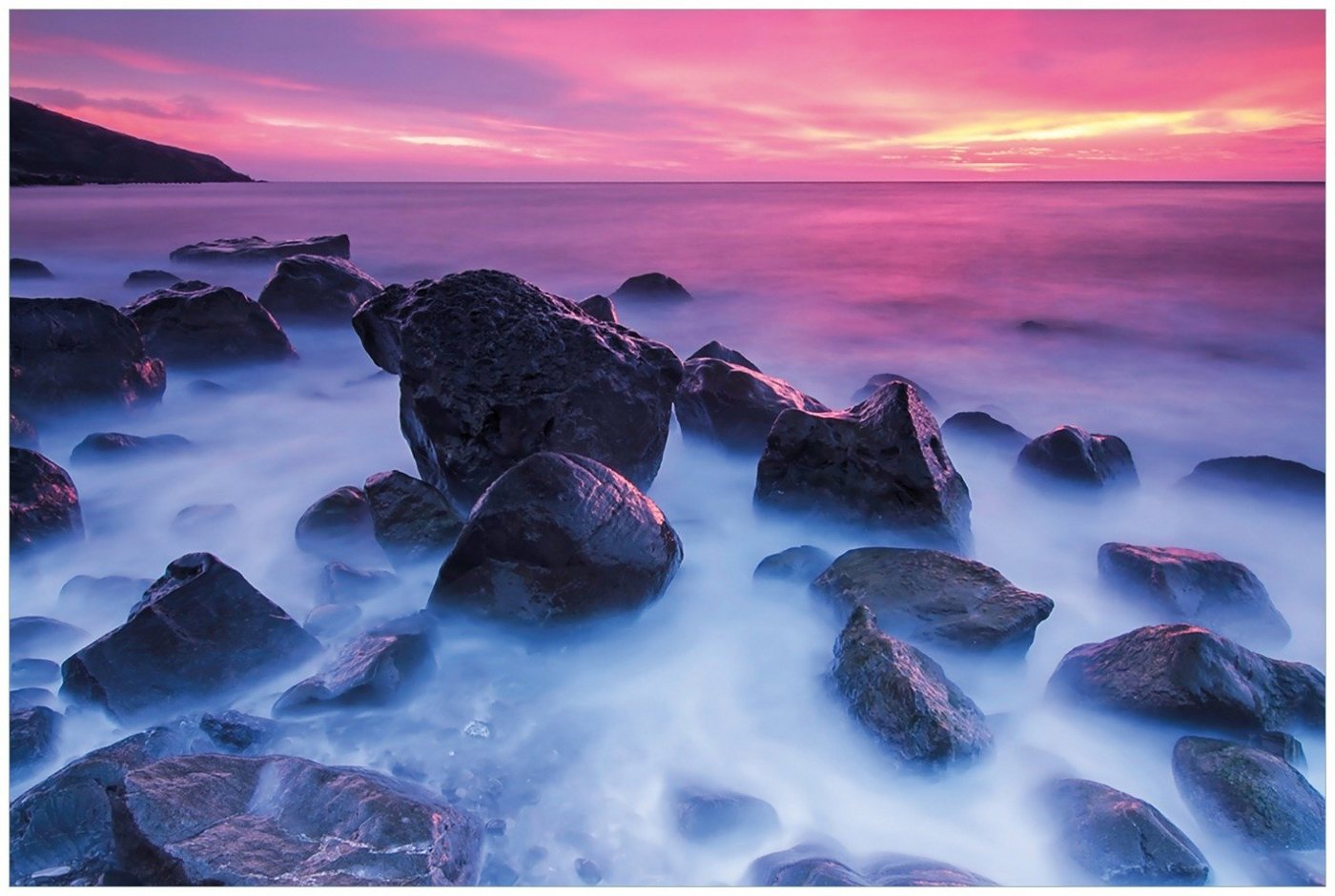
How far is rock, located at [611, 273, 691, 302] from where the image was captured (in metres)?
8.89

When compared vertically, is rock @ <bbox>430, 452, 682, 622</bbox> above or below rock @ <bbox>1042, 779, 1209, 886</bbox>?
above

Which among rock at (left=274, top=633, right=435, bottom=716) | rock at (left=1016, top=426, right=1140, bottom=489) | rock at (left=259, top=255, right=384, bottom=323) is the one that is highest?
rock at (left=259, top=255, right=384, bottom=323)

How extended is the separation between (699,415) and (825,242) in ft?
33.9

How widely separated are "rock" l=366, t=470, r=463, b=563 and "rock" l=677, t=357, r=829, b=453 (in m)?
1.57

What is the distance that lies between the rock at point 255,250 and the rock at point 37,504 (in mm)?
7459

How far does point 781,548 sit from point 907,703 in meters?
1.31

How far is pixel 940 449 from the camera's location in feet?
11.7

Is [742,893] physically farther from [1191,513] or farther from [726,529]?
[1191,513]

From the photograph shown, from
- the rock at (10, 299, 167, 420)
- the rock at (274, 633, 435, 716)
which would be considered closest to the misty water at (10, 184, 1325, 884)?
the rock at (274, 633, 435, 716)

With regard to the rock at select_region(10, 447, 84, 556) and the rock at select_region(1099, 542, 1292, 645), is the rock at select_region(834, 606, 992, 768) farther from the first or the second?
the rock at select_region(10, 447, 84, 556)

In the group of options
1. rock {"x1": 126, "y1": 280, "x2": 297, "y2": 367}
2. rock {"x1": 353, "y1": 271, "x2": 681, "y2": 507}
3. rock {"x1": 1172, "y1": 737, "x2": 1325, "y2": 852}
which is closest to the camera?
rock {"x1": 1172, "y1": 737, "x2": 1325, "y2": 852}

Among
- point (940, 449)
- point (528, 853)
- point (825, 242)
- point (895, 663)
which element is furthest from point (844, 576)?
point (825, 242)

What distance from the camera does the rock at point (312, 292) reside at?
7.04 m

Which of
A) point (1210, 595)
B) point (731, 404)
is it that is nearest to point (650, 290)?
point (731, 404)
